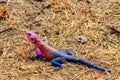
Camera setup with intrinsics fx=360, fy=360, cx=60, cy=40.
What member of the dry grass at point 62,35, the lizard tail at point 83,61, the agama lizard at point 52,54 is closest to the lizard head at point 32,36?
the agama lizard at point 52,54

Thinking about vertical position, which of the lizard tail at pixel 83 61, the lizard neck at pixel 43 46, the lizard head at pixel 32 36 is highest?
the lizard head at pixel 32 36

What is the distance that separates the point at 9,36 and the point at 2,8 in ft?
1.96

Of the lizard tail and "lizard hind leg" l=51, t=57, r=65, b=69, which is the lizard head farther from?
the lizard tail

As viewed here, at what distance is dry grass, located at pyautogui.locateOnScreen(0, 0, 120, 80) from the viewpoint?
374 centimetres

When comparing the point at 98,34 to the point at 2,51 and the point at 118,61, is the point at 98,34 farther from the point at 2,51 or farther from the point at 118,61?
the point at 2,51

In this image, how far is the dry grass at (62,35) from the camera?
3744 millimetres

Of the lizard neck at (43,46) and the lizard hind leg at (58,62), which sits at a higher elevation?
the lizard neck at (43,46)

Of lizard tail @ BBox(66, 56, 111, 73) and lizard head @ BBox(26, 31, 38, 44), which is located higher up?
lizard head @ BBox(26, 31, 38, 44)

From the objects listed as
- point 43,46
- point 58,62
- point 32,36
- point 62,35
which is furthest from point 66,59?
point 62,35

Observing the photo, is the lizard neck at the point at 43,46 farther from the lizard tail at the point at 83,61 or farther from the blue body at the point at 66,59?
the lizard tail at the point at 83,61

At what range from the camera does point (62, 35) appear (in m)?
4.43

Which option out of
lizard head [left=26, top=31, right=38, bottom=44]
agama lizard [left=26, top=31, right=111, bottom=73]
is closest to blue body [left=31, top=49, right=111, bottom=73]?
agama lizard [left=26, top=31, right=111, bottom=73]

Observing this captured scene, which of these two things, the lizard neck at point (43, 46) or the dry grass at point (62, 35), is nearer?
the dry grass at point (62, 35)

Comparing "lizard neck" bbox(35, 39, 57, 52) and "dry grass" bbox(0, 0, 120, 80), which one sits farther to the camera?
"lizard neck" bbox(35, 39, 57, 52)
